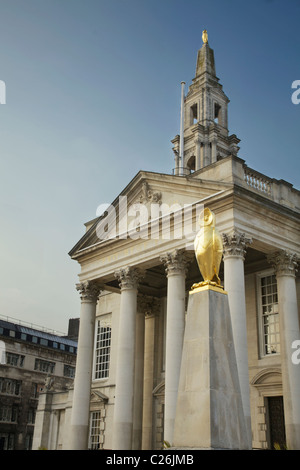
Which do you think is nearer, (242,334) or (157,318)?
(242,334)

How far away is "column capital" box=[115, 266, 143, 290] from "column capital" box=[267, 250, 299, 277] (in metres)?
6.90

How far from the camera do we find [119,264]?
27531 millimetres

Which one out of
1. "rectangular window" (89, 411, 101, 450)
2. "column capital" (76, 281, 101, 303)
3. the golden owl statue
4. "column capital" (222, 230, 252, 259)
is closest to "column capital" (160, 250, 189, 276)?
"column capital" (222, 230, 252, 259)

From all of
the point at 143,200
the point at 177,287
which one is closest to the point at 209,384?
the point at 177,287

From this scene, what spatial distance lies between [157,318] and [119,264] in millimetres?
5404

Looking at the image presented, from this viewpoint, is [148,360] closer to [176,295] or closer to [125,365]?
[125,365]

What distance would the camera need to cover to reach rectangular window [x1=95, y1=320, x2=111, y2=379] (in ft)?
111

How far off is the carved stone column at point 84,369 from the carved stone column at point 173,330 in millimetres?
6463

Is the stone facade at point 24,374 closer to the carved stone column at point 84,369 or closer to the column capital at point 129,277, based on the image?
the carved stone column at point 84,369

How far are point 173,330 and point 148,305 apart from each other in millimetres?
8382

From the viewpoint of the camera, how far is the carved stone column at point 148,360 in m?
29.2

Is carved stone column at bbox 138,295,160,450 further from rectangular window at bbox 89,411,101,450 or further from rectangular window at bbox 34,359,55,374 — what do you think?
rectangular window at bbox 34,359,55,374
